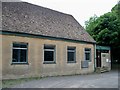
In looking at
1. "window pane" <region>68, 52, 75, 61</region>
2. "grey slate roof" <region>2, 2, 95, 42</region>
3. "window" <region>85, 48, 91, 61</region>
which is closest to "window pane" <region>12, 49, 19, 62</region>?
"grey slate roof" <region>2, 2, 95, 42</region>

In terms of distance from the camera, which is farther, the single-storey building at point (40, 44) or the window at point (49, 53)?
the window at point (49, 53)

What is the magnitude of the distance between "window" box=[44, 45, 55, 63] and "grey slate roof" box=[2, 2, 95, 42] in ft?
3.69

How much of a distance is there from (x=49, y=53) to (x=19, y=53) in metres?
3.52

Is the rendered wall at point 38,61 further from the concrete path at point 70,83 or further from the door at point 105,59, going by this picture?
the door at point 105,59

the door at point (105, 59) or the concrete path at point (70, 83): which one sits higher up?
the door at point (105, 59)

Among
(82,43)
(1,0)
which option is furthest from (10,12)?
(82,43)

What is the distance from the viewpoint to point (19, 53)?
19.7m

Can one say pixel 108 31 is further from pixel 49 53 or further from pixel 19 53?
pixel 19 53

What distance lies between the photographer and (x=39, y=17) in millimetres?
24422

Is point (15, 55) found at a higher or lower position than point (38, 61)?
higher

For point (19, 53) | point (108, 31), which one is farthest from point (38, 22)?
point (108, 31)

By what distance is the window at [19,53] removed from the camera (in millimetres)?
19297

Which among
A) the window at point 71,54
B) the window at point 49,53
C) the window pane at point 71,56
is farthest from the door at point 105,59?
the window at point 49,53

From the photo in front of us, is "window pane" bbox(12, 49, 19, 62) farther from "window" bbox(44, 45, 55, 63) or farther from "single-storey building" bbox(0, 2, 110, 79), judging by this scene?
"window" bbox(44, 45, 55, 63)
